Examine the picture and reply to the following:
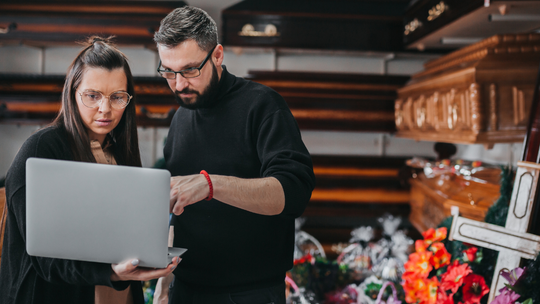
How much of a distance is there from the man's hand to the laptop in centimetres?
5

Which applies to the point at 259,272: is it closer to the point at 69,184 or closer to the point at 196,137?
the point at 196,137

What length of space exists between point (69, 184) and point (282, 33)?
2.70 metres

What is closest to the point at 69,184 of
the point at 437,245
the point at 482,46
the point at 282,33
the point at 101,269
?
the point at 101,269

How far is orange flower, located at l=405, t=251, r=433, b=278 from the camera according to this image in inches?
56.1

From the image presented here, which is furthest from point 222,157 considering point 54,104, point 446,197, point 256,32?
point 54,104

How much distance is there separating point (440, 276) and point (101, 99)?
131 cm

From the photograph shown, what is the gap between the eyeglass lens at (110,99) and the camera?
1.08 meters

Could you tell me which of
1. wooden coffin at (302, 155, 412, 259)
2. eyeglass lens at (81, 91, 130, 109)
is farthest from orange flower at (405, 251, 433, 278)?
wooden coffin at (302, 155, 412, 259)

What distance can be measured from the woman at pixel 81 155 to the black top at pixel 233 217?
8.8 inches

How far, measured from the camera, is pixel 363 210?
344cm

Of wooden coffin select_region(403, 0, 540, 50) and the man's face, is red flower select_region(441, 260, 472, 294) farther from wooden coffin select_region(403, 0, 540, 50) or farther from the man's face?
wooden coffin select_region(403, 0, 540, 50)

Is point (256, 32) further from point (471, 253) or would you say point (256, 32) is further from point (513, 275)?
point (513, 275)

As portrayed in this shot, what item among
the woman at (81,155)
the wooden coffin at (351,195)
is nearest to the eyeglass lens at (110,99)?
the woman at (81,155)

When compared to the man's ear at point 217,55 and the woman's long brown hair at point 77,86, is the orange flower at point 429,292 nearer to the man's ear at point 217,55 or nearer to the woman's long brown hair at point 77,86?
the man's ear at point 217,55
